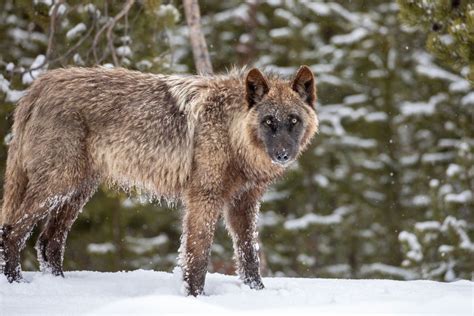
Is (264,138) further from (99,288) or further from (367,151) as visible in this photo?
(367,151)

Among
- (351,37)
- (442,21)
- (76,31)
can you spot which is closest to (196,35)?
(76,31)

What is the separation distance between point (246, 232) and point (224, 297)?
1.11m

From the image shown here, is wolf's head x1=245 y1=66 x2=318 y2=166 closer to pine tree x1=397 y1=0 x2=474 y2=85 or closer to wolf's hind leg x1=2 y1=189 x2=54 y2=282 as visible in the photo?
pine tree x1=397 y1=0 x2=474 y2=85

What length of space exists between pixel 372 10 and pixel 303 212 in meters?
5.86

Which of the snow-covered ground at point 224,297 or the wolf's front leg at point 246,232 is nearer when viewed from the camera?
the snow-covered ground at point 224,297

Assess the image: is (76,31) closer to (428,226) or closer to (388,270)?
(428,226)

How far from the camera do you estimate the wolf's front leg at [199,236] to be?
705 cm

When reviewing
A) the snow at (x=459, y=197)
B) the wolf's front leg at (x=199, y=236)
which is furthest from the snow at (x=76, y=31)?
the snow at (x=459, y=197)

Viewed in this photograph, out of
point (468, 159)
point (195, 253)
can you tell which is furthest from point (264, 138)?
point (468, 159)

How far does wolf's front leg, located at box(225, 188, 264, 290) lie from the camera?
299 inches

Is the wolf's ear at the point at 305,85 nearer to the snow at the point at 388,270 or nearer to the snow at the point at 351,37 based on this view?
the snow at the point at 388,270

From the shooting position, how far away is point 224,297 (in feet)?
21.9

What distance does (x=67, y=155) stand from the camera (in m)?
7.33

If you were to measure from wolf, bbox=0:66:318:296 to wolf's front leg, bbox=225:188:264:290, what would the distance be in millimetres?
10
